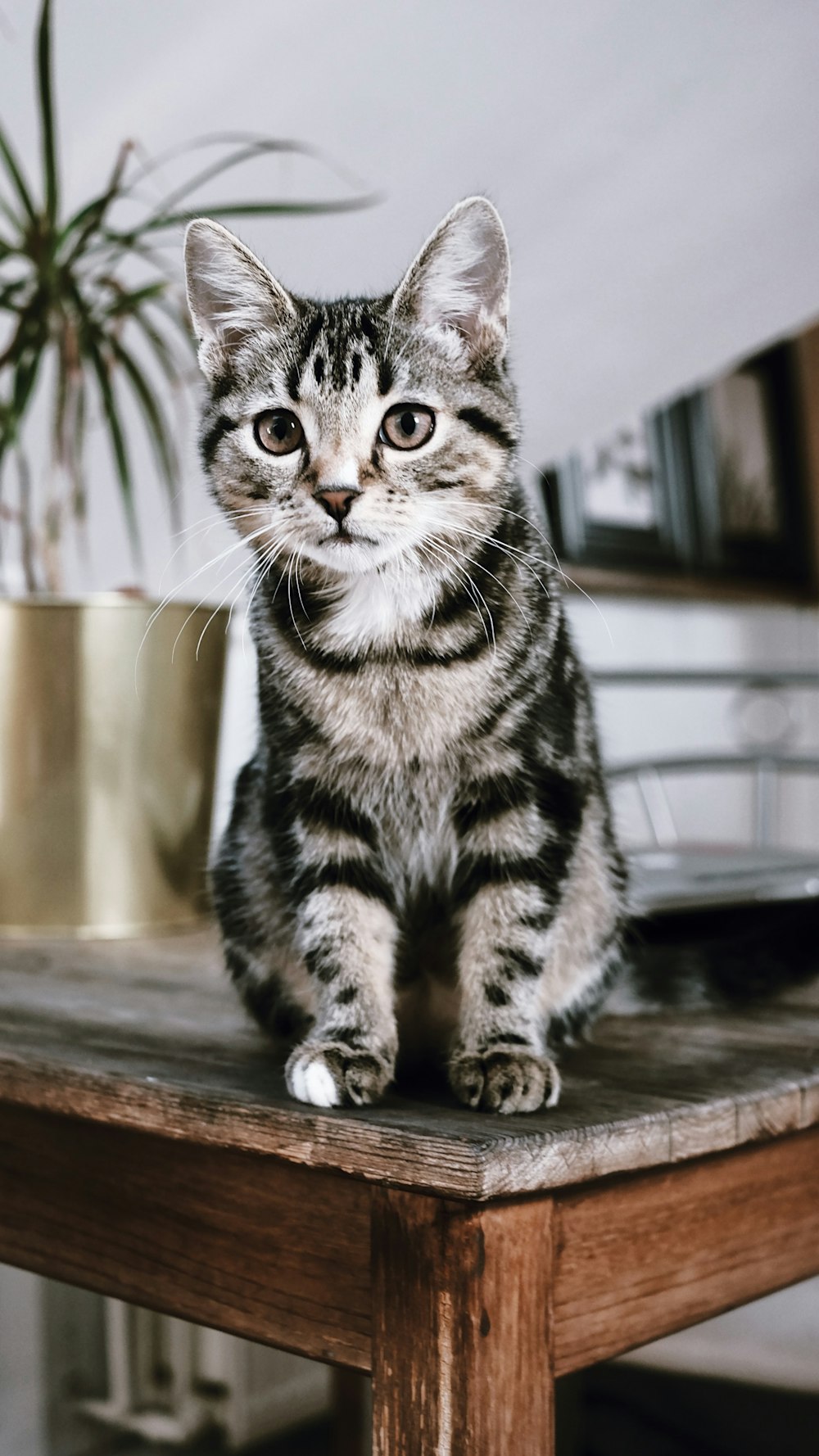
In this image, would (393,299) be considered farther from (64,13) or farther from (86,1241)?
(64,13)

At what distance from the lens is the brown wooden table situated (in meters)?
0.50

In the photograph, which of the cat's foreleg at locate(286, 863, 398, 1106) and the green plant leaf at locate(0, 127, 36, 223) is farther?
the green plant leaf at locate(0, 127, 36, 223)

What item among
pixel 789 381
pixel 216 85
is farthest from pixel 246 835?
pixel 789 381

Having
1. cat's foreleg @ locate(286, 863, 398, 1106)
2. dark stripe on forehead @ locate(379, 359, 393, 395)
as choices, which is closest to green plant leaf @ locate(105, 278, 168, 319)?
dark stripe on forehead @ locate(379, 359, 393, 395)

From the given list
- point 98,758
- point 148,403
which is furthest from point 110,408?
point 98,758

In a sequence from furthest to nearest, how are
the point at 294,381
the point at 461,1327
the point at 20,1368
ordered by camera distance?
1. the point at 20,1368
2. the point at 294,381
3. the point at 461,1327

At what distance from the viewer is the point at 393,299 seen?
72 centimetres

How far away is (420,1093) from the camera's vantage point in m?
0.62

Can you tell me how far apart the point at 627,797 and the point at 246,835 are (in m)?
1.99

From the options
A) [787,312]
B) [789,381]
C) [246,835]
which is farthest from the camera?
[789,381]

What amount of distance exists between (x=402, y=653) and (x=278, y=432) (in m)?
0.15

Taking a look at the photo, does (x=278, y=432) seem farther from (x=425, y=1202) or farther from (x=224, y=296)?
(x=425, y=1202)

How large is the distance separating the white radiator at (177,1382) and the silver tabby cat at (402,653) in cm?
87

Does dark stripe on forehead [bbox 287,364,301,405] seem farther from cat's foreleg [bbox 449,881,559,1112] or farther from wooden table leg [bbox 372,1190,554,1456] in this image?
wooden table leg [bbox 372,1190,554,1456]
